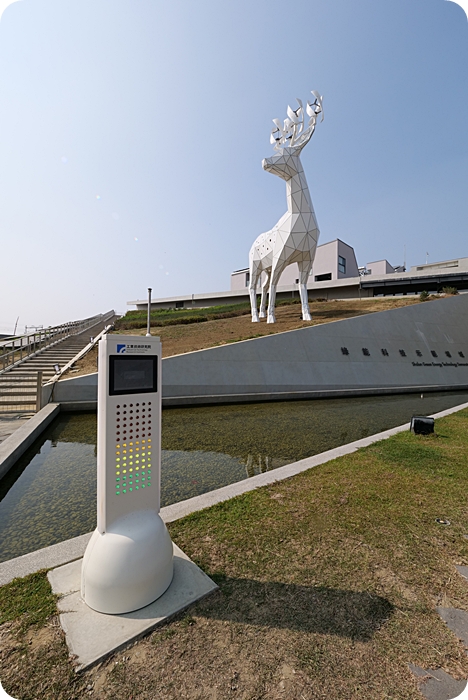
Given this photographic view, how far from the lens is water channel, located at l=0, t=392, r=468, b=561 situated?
4309 mm

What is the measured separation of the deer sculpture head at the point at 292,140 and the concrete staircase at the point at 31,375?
1418cm

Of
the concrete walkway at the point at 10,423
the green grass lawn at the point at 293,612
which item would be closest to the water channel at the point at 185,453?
the concrete walkway at the point at 10,423

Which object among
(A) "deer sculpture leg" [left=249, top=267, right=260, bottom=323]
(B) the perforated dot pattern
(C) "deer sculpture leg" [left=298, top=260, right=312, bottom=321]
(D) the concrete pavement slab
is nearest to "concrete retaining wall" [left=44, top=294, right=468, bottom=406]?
(C) "deer sculpture leg" [left=298, top=260, right=312, bottom=321]

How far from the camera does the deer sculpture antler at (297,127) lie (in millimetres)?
17219

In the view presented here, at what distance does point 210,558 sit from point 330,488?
2193 mm

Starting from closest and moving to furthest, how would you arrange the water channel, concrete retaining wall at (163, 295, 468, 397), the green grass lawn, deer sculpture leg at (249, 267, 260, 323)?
the green grass lawn, the water channel, concrete retaining wall at (163, 295, 468, 397), deer sculpture leg at (249, 267, 260, 323)

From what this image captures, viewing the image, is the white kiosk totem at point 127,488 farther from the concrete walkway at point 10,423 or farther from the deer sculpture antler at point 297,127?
the deer sculpture antler at point 297,127

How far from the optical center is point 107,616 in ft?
7.88

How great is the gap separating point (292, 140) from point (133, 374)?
754 inches

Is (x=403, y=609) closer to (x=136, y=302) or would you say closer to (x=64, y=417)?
(x=64, y=417)

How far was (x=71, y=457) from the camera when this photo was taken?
6.60 m

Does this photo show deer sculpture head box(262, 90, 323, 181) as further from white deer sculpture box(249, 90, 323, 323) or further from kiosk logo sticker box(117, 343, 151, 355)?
kiosk logo sticker box(117, 343, 151, 355)

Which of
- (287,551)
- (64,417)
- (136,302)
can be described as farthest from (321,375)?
(136,302)

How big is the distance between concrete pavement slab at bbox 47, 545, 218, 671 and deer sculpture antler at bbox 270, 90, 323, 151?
64.9 feet
